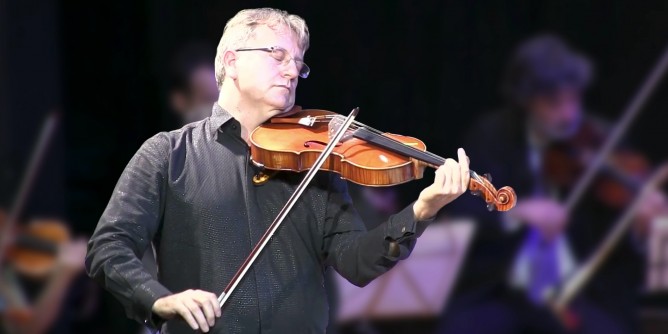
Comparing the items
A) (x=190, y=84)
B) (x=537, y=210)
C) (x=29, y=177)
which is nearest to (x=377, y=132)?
(x=537, y=210)

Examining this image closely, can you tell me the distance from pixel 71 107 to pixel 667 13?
239cm

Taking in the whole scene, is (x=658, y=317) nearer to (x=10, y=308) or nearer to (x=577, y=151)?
(x=577, y=151)

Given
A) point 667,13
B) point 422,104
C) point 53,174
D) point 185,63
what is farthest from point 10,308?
point 667,13

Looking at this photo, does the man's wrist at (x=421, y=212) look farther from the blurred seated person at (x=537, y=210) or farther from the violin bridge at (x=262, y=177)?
the blurred seated person at (x=537, y=210)

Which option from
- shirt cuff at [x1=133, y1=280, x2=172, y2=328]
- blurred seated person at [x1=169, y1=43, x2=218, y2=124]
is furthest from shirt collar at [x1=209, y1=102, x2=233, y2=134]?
blurred seated person at [x1=169, y1=43, x2=218, y2=124]

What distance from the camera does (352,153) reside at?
197 centimetres

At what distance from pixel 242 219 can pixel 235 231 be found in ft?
0.10

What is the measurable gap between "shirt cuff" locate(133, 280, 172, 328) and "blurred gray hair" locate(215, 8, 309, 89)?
0.58m

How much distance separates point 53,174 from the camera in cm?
412

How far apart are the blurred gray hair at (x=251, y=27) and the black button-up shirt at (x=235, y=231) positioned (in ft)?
0.53

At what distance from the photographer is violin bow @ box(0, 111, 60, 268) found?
160 inches

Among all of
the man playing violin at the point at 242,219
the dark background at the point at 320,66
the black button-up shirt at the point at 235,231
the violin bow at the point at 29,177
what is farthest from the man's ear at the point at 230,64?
the violin bow at the point at 29,177

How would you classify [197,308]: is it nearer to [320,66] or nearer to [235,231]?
[235,231]

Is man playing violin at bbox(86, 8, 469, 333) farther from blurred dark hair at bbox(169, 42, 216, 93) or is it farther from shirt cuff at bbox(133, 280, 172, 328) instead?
blurred dark hair at bbox(169, 42, 216, 93)
